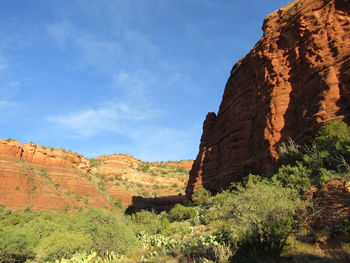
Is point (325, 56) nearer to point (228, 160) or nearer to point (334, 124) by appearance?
point (334, 124)

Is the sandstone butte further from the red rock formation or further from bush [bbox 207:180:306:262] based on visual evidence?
the red rock formation

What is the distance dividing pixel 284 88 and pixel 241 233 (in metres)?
20.5

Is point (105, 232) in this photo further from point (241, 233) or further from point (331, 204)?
point (331, 204)

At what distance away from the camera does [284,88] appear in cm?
2730

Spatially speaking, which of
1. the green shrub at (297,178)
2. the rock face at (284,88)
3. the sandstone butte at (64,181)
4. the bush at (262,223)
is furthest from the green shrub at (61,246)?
the sandstone butte at (64,181)

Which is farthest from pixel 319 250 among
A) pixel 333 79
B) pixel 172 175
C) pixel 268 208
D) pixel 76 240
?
pixel 172 175

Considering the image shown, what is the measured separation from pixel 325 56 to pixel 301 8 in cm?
706

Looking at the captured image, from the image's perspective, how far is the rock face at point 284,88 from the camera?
21.9 meters

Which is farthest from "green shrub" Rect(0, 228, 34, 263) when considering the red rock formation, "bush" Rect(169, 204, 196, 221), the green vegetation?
"bush" Rect(169, 204, 196, 221)

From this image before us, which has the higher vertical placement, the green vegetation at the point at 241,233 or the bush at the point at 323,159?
the bush at the point at 323,159

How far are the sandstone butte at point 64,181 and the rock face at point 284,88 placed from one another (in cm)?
2447

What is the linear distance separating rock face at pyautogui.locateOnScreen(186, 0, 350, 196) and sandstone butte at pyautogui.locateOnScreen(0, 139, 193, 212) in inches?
963

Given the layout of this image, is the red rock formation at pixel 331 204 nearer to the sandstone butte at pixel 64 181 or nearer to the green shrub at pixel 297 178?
the green shrub at pixel 297 178

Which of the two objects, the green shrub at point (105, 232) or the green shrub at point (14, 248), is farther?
the green shrub at point (105, 232)
